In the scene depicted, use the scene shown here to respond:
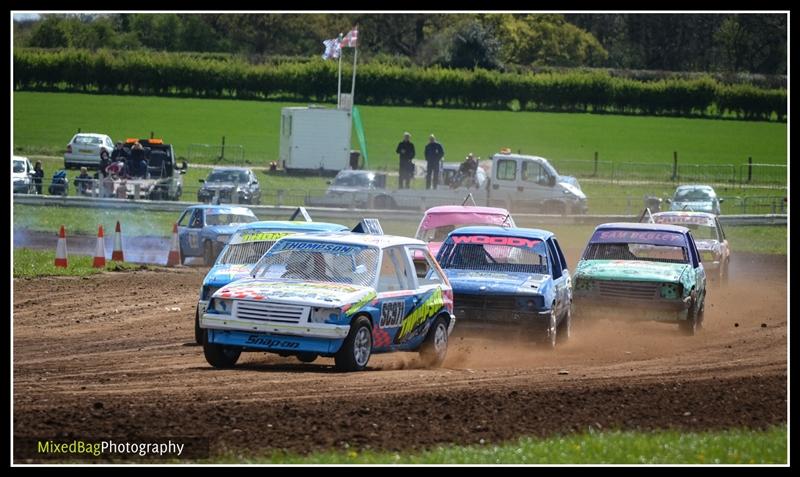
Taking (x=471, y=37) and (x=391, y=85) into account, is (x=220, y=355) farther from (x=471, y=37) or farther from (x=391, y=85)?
(x=391, y=85)

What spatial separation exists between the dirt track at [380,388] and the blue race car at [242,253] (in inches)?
28.6

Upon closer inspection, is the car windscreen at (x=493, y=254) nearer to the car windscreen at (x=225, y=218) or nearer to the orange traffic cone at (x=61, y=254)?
the orange traffic cone at (x=61, y=254)

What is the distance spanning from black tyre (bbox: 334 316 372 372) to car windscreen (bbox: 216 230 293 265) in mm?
3788

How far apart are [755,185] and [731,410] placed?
42.6 metres

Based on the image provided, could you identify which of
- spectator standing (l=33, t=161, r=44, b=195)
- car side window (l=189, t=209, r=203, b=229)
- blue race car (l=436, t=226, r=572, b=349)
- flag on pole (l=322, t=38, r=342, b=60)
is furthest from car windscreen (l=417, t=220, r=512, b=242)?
flag on pole (l=322, t=38, r=342, b=60)

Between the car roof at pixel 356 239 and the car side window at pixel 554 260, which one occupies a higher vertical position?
the car roof at pixel 356 239

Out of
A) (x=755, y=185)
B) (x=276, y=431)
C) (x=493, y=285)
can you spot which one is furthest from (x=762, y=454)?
(x=755, y=185)

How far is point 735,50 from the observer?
54.1 meters

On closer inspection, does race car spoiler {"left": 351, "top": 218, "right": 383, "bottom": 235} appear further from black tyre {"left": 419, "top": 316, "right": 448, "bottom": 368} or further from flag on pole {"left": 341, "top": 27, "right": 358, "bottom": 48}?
flag on pole {"left": 341, "top": 27, "right": 358, "bottom": 48}

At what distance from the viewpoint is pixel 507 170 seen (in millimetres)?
39688

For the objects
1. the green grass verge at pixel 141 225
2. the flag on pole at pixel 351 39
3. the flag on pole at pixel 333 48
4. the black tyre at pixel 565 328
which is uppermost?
the flag on pole at pixel 351 39

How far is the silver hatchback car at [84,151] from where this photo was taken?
49.8 meters
